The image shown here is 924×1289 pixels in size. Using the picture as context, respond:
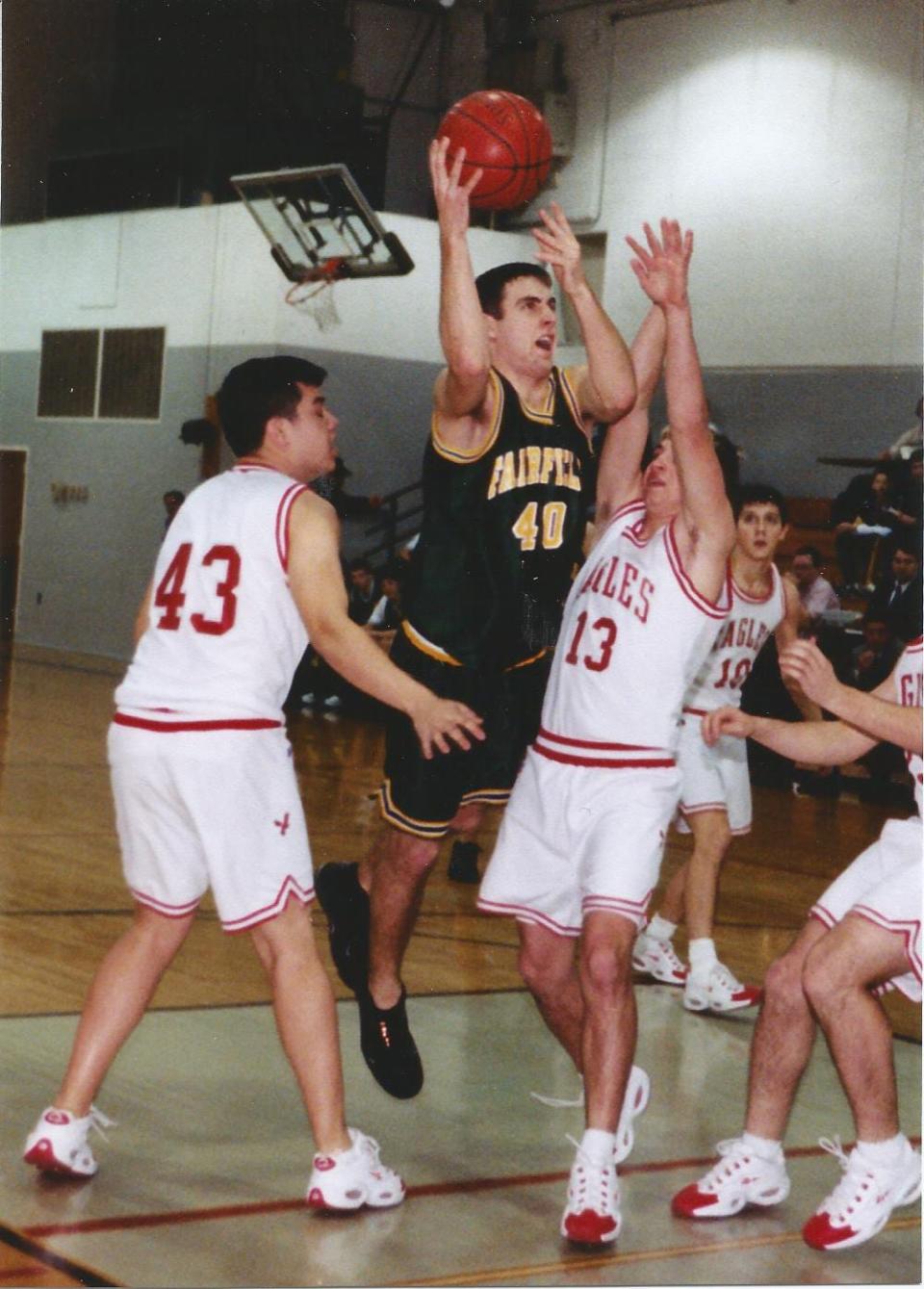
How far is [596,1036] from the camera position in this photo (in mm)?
4129

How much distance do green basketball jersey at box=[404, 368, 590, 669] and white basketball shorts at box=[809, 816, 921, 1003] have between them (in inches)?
46.5

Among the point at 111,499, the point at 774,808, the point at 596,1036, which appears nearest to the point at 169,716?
the point at 596,1036

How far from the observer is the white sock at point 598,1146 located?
3998 millimetres

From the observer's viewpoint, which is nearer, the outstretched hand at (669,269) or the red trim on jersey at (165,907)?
the red trim on jersey at (165,907)

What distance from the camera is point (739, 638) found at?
22.3 ft

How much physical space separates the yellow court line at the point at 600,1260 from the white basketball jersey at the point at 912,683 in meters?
1.03

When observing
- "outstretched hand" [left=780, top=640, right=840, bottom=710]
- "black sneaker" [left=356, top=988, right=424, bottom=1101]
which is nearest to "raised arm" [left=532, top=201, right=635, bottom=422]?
"outstretched hand" [left=780, top=640, right=840, bottom=710]

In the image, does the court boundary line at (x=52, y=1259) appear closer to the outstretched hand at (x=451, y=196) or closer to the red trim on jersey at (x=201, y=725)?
the red trim on jersey at (x=201, y=725)

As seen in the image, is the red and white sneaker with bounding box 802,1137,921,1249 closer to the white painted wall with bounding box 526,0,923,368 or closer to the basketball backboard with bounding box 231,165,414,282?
the white painted wall with bounding box 526,0,923,368

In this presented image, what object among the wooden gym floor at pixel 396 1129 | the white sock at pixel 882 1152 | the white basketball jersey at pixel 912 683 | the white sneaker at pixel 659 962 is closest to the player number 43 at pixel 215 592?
the wooden gym floor at pixel 396 1129

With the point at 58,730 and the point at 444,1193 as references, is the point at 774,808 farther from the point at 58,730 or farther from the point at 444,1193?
the point at 444,1193

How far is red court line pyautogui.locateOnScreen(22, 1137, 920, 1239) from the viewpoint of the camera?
3.78m

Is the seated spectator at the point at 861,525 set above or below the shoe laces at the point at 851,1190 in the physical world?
above

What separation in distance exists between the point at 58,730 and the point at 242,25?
30.3ft
